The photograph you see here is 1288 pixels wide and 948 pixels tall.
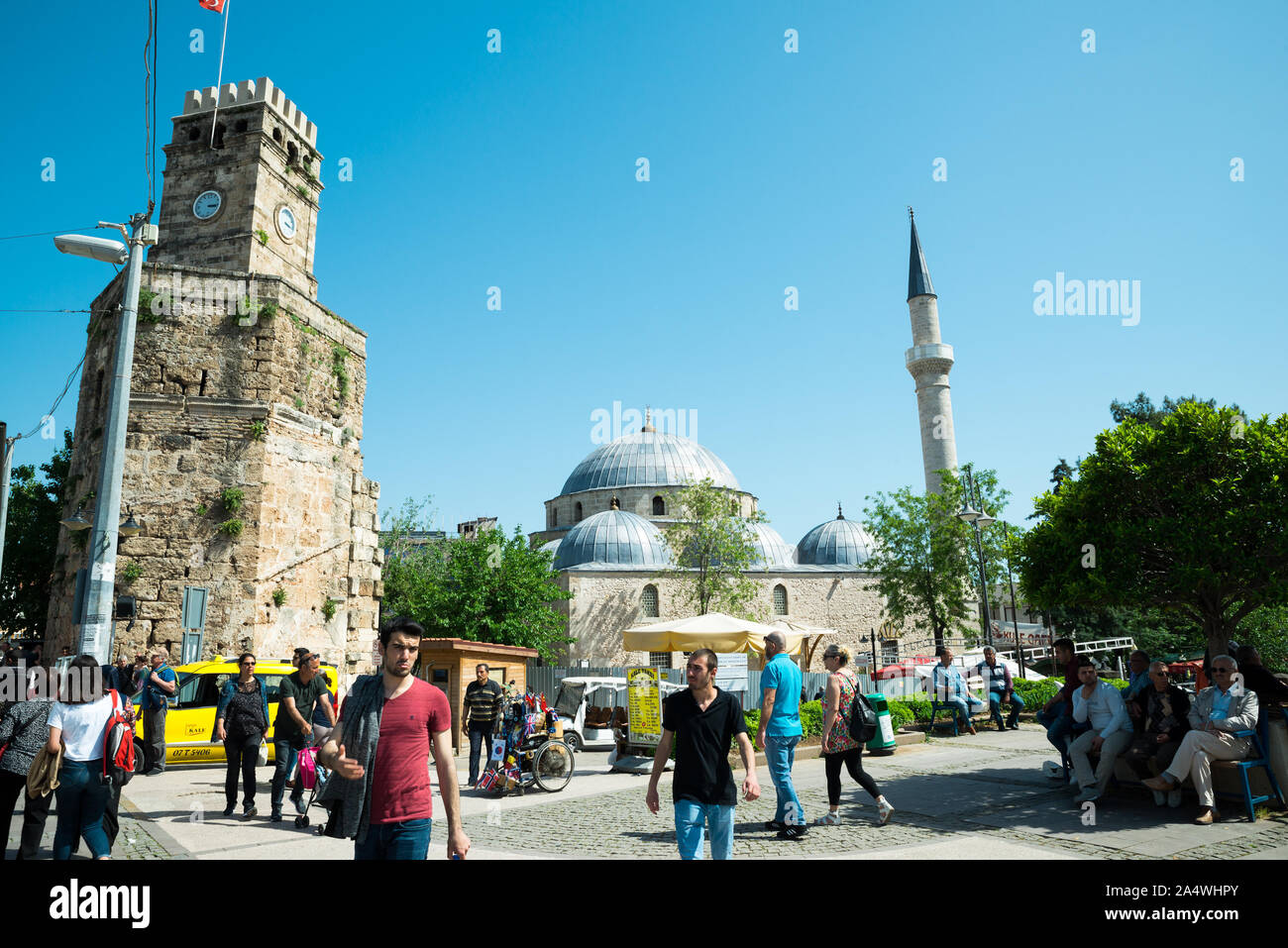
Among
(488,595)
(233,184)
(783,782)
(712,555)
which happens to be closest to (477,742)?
(783,782)

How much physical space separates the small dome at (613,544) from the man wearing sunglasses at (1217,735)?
3272cm

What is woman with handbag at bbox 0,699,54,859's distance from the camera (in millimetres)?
5316

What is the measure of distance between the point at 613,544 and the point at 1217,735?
33731mm

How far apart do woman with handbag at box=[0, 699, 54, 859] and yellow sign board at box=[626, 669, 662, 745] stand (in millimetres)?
7099

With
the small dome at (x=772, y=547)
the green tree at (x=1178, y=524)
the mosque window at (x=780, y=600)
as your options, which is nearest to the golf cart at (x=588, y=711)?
the green tree at (x=1178, y=524)

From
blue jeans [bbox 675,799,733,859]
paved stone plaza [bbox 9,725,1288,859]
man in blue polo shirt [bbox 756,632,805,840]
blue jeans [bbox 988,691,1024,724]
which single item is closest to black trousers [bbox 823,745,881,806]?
paved stone plaza [bbox 9,725,1288,859]

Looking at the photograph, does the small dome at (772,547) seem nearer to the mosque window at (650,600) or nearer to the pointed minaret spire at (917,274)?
the mosque window at (650,600)

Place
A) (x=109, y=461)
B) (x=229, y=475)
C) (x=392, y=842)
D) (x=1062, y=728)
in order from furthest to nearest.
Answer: (x=229, y=475) → (x=109, y=461) → (x=1062, y=728) → (x=392, y=842)

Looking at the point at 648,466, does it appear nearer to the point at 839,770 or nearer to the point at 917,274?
the point at 917,274

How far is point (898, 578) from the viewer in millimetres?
30203

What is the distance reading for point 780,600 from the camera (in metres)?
40.2
